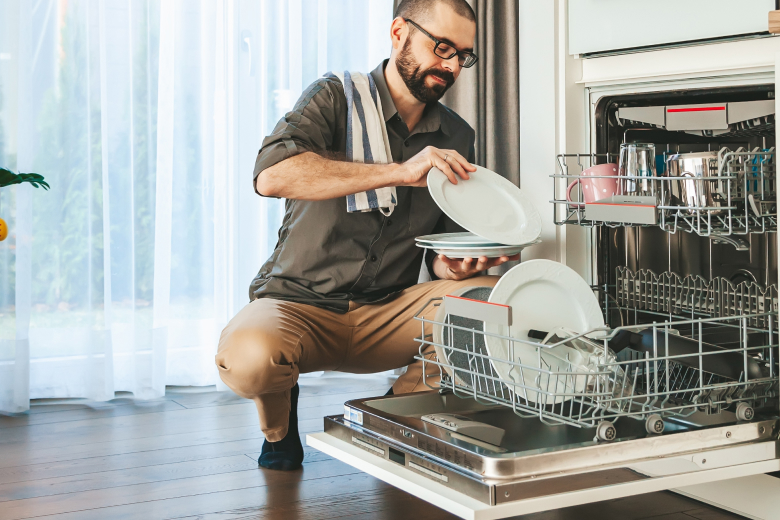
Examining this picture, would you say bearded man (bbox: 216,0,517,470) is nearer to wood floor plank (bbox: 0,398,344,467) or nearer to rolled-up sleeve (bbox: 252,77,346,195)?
rolled-up sleeve (bbox: 252,77,346,195)

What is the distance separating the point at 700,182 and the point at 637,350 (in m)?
0.34

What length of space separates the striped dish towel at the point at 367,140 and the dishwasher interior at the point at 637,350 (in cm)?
32

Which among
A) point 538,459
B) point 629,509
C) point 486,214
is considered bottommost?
point 629,509

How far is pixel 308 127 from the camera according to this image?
6.81 feet

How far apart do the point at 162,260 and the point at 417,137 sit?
1.14 m

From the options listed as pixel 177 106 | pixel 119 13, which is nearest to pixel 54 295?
pixel 177 106

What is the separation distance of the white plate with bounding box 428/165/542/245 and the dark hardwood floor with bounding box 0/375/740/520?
621 mm

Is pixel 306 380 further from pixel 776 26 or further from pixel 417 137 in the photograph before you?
pixel 776 26

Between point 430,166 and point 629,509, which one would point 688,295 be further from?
point 430,166

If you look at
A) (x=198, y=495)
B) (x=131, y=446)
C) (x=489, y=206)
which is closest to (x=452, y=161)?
(x=489, y=206)

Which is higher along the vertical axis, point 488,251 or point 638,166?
point 638,166

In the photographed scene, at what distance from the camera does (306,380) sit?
10.4 ft

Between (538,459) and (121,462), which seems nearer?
(538,459)

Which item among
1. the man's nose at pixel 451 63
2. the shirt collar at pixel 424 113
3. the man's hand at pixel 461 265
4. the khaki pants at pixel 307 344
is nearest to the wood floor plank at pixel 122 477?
the khaki pants at pixel 307 344
